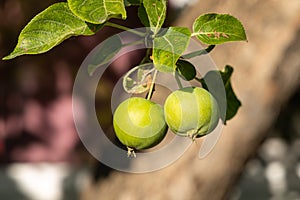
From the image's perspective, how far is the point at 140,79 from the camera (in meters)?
0.93

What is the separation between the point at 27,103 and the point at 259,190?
1722 millimetres

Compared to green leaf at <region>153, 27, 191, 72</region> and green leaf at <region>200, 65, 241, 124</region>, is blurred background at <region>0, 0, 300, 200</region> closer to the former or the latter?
green leaf at <region>200, 65, 241, 124</region>

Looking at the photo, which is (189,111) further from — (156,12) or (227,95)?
(227,95)

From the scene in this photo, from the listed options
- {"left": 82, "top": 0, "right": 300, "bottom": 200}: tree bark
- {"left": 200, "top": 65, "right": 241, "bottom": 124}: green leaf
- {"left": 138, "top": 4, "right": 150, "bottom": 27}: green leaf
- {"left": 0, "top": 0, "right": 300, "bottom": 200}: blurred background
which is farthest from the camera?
{"left": 0, "top": 0, "right": 300, "bottom": 200}: blurred background

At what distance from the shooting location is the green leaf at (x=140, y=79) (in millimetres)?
914

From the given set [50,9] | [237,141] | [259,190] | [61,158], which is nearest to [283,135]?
[259,190]

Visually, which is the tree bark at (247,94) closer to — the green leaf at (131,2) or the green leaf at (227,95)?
the green leaf at (227,95)

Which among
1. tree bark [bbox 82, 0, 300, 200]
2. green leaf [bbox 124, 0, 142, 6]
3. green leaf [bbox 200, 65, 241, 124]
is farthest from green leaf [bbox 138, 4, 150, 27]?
tree bark [bbox 82, 0, 300, 200]

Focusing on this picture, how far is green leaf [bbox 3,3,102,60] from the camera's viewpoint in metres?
0.84

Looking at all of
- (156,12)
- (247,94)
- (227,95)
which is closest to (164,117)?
(156,12)

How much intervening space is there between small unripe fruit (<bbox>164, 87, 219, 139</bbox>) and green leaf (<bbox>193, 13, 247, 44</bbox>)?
2.7 inches

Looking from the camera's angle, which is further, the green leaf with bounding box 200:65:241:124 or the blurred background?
the blurred background

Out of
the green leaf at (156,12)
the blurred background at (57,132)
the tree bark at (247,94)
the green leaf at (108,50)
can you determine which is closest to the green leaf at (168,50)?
the green leaf at (156,12)

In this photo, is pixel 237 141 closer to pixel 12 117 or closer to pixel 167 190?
pixel 167 190
